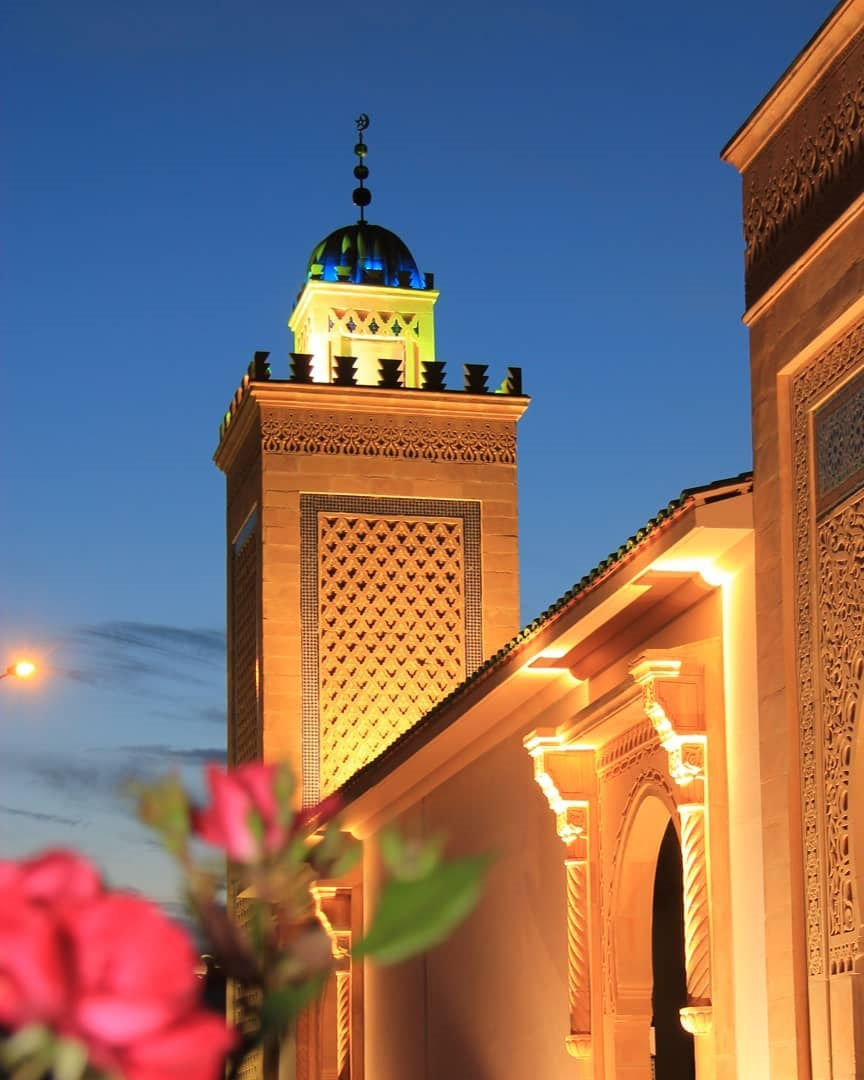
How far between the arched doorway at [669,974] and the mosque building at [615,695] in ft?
0.06

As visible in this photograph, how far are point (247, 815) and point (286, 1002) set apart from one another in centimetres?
9

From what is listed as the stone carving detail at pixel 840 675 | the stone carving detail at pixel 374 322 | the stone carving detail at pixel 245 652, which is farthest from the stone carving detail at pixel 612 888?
the stone carving detail at pixel 374 322

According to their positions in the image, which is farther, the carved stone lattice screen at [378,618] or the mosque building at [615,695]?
the carved stone lattice screen at [378,618]

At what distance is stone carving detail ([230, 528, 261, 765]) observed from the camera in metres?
16.5

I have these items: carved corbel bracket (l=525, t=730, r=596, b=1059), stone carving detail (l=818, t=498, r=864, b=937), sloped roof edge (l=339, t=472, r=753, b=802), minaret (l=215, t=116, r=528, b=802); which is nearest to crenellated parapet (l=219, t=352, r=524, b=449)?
minaret (l=215, t=116, r=528, b=802)

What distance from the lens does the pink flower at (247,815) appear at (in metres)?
0.89

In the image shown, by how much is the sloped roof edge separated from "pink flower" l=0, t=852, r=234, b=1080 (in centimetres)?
501

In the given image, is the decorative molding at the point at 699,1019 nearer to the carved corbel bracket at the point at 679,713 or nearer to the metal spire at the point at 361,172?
the carved corbel bracket at the point at 679,713

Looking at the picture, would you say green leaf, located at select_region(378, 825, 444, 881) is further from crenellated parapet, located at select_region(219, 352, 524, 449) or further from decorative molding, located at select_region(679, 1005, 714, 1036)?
crenellated parapet, located at select_region(219, 352, 524, 449)

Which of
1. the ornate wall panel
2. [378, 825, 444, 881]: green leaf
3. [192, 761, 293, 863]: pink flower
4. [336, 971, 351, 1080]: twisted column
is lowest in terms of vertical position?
[336, 971, 351, 1080]: twisted column

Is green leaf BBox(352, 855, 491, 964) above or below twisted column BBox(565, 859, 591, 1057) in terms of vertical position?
above

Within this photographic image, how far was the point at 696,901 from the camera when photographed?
787 cm

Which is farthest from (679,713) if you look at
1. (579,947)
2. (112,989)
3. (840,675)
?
(112,989)

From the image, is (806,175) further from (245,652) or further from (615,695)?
(245,652)
